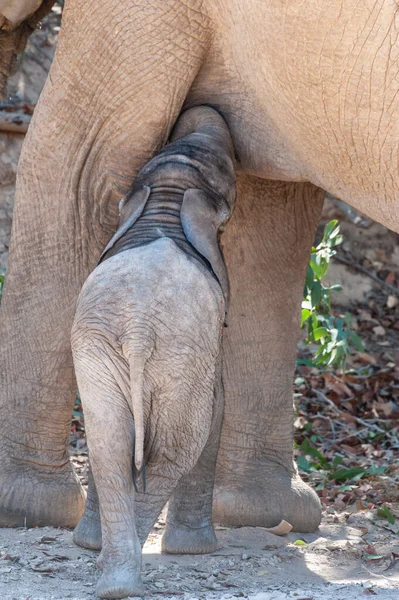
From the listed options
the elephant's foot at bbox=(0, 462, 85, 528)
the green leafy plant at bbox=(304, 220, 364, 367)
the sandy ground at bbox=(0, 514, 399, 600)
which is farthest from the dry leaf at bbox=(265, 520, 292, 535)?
the green leafy plant at bbox=(304, 220, 364, 367)

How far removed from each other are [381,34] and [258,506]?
154 centimetres

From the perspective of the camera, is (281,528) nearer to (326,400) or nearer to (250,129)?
(250,129)

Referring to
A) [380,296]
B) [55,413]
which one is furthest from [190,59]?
[380,296]

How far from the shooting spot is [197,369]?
2.88 metres

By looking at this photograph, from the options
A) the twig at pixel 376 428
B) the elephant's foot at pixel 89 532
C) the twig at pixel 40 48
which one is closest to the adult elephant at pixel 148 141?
the elephant's foot at pixel 89 532

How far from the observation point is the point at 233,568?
A: 3.21 meters

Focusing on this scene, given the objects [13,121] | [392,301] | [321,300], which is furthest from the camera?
[392,301]

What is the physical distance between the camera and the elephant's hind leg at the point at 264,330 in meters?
3.93

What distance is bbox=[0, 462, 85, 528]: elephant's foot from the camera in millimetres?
3492

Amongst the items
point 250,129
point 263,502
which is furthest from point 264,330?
point 250,129

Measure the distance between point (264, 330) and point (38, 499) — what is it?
968mm

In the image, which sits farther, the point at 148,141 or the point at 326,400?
the point at 326,400

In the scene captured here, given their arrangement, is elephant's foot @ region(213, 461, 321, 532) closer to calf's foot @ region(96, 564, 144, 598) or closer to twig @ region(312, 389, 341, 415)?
calf's foot @ region(96, 564, 144, 598)

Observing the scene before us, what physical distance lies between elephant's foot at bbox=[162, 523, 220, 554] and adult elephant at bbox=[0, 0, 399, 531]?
404 millimetres
